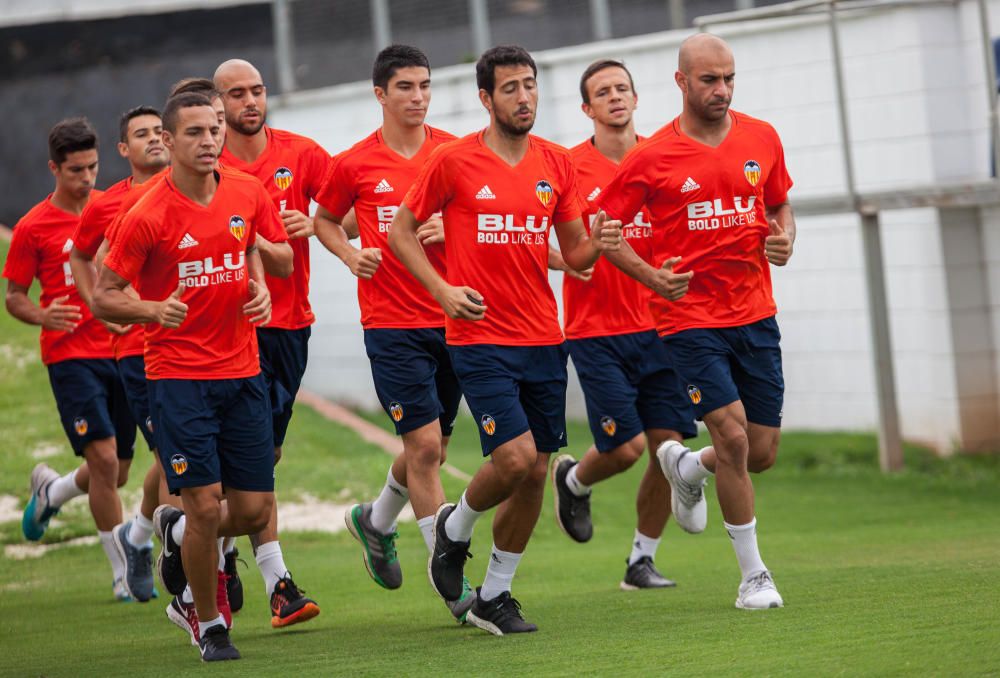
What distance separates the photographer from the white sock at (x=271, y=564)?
8289 millimetres

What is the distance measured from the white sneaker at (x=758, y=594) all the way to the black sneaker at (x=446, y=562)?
1304mm

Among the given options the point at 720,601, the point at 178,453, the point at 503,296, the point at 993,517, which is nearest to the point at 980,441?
the point at 993,517

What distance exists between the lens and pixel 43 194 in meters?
20.8

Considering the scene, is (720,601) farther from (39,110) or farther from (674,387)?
(39,110)

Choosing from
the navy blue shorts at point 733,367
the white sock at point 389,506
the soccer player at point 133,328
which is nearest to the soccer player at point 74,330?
the soccer player at point 133,328

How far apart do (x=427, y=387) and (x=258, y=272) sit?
1241 mm

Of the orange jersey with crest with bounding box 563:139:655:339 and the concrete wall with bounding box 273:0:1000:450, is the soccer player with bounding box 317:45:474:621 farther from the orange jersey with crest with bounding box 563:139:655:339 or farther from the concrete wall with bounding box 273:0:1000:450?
the concrete wall with bounding box 273:0:1000:450

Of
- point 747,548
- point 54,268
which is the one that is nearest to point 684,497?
point 747,548

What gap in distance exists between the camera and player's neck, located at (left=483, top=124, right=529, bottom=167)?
7457 millimetres

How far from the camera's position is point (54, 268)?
10.1m

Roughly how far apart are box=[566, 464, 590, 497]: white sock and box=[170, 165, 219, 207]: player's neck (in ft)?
11.0

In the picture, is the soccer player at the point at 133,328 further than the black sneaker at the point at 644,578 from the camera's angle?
Yes

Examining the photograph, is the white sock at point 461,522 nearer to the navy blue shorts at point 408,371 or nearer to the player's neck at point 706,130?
the navy blue shorts at point 408,371

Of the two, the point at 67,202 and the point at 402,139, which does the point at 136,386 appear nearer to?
the point at 67,202
